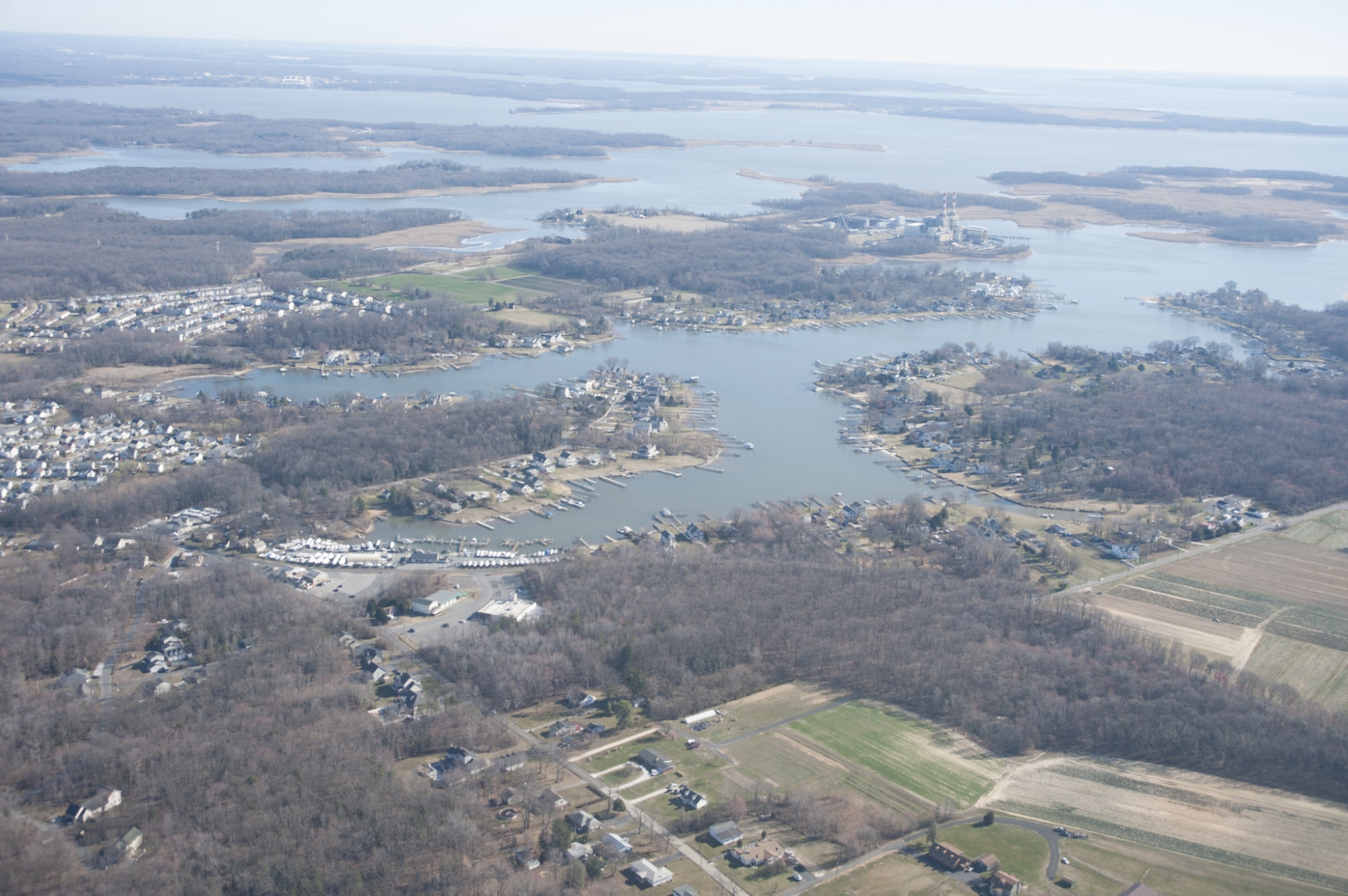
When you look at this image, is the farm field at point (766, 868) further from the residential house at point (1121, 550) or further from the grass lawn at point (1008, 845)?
the residential house at point (1121, 550)

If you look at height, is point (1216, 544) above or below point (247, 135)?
below

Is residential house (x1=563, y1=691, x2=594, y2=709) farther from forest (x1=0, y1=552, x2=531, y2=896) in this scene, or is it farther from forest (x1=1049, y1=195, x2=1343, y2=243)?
forest (x1=1049, y1=195, x2=1343, y2=243)

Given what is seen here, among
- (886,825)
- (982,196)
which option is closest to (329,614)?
(886,825)

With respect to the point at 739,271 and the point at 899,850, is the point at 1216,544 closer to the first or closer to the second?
the point at 899,850

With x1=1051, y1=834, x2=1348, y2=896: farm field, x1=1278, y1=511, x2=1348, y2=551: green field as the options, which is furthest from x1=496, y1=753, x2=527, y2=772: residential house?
x1=1278, y1=511, x2=1348, y2=551: green field

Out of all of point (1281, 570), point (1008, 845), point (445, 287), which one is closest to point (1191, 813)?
point (1008, 845)

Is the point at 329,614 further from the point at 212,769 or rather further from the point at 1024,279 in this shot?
the point at 1024,279
